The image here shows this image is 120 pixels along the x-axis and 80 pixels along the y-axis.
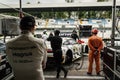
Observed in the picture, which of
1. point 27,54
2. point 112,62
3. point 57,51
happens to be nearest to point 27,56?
point 27,54

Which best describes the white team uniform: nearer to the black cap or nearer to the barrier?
the black cap

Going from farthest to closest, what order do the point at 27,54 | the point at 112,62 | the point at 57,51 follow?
1. the point at 57,51
2. the point at 112,62
3. the point at 27,54

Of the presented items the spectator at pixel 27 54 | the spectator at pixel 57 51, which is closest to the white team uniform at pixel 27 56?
the spectator at pixel 27 54

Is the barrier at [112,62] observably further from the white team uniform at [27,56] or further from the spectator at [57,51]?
the white team uniform at [27,56]

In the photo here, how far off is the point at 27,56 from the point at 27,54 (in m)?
0.03

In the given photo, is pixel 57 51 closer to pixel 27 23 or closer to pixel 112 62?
pixel 112 62

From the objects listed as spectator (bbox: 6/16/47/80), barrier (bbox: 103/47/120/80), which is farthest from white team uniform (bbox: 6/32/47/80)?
barrier (bbox: 103/47/120/80)

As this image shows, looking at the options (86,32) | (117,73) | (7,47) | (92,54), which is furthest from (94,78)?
(86,32)

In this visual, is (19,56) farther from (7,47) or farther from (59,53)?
(59,53)

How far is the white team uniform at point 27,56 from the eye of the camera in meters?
3.75

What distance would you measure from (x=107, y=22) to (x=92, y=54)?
2798cm

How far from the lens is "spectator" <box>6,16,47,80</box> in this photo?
3752mm

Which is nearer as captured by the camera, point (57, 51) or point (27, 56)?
point (27, 56)

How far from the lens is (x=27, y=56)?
149 inches
